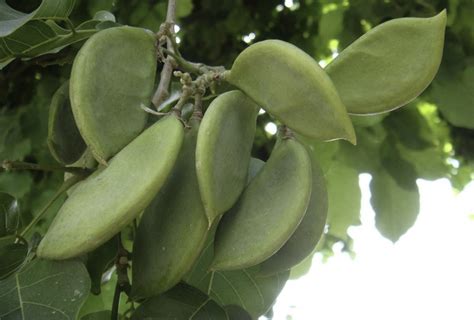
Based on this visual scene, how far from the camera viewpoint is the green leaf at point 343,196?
5.10ft

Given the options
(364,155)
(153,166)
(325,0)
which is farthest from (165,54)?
(325,0)

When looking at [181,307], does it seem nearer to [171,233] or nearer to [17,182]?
[171,233]

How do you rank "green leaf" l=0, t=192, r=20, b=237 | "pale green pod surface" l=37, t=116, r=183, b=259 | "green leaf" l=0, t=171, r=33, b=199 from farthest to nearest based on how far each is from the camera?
"green leaf" l=0, t=171, r=33, b=199 → "green leaf" l=0, t=192, r=20, b=237 → "pale green pod surface" l=37, t=116, r=183, b=259

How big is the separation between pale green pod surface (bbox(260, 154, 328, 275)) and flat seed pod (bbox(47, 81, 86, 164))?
0.29m

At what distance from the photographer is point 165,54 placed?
879 mm

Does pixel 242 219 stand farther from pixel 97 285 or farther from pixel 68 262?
pixel 97 285

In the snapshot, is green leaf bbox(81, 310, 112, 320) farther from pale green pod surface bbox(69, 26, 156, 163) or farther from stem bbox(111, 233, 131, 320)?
pale green pod surface bbox(69, 26, 156, 163)

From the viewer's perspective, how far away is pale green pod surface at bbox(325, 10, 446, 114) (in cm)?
69

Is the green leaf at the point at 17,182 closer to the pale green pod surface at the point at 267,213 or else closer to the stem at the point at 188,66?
the stem at the point at 188,66

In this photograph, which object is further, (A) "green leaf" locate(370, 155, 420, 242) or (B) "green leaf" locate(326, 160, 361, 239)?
(B) "green leaf" locate(326, 160, 361, 239)

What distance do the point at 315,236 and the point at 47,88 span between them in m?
1.14

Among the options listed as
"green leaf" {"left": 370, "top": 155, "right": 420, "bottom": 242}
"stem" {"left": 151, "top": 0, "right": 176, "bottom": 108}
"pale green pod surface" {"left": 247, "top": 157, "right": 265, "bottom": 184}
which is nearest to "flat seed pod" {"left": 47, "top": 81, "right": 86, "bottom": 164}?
"stem" {"left": 151, "top": 0, "right": 176, "bottom": 108}

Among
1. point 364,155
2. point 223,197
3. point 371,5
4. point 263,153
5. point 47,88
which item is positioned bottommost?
point 263,153

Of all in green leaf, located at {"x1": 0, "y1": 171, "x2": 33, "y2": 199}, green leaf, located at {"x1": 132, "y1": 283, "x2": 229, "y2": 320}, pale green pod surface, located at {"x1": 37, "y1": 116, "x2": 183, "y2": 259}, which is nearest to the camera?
pale green pod surface, located at {"x1": 37, "y1": 116, "x2": 183, "y2": 259}
